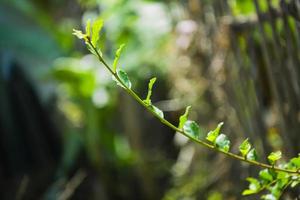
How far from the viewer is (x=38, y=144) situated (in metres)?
5.12

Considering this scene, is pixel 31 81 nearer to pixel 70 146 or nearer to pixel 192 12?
pixel 70 146

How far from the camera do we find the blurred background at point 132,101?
2.52 m

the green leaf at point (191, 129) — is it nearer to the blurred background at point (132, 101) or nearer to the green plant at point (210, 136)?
the green plant at point (210, 136)

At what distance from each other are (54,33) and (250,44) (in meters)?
2.32

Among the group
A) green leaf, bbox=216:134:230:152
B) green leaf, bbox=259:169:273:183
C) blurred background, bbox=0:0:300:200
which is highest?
blurred background, bbox=0:0:300:200

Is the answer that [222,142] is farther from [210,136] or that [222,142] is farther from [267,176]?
[267,176]

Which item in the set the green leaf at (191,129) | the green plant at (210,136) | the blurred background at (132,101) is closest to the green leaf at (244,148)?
the green plant at (210,136)

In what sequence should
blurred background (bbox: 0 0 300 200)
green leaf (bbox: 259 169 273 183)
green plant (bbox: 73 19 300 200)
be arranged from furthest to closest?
blurred background (bbox: 0 0 300 200) → green leaf (bbox: 259 169 273 183) → green plant (bbox: 73 19 300 200)

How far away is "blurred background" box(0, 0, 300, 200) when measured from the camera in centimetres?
252

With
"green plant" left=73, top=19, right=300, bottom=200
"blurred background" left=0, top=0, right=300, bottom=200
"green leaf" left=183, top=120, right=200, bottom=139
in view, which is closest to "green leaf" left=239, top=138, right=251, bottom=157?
"green plant" left=73, top=19, right=300, bottom=200

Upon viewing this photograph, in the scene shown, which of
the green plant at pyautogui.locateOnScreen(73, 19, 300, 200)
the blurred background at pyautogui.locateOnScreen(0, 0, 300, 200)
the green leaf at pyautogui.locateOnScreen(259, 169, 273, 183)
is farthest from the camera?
the blurred background at pyautogui.locateOnScreen(0, 0, 300, 200)

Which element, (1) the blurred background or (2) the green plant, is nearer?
(2) the green plant

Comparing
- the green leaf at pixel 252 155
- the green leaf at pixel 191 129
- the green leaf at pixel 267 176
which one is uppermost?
the green leaf at pixel 191 129

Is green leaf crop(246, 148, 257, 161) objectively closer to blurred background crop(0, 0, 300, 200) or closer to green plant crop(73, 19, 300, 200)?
green plant crop(73, 19, 300, 200)
